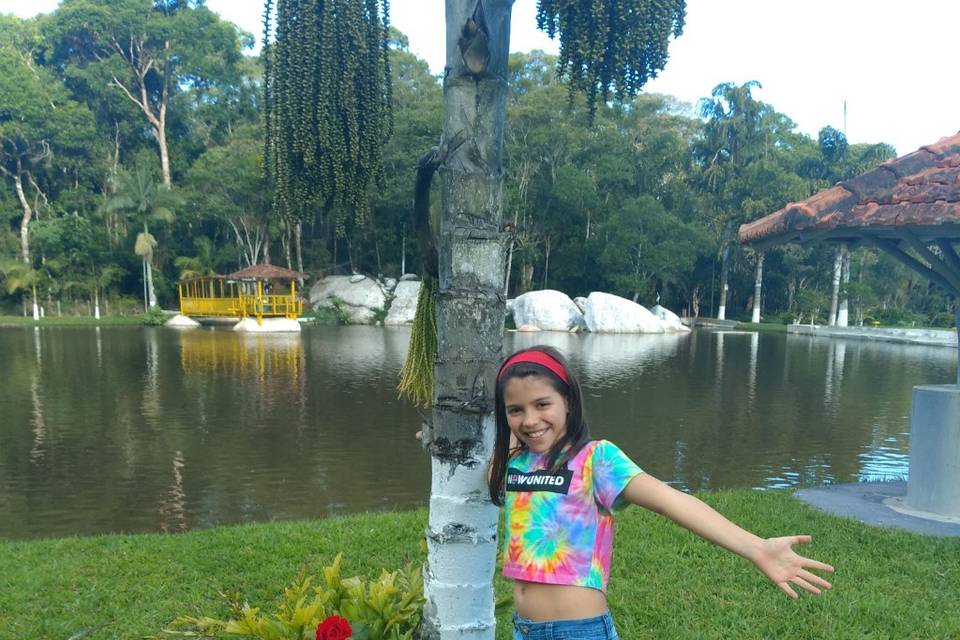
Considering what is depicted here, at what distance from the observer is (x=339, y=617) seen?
2836 mm

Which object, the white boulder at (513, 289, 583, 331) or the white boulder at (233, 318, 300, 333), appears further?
the white boulder at (513, 289, 583, 331)

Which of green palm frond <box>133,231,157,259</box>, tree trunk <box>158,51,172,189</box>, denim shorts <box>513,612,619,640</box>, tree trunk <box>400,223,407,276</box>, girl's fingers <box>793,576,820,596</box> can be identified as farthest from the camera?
tree trunk <box>158,51,172,189</box>

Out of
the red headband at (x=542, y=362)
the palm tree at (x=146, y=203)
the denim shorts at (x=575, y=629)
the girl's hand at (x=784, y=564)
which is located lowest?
the denim shorts at (x=575, y=629)

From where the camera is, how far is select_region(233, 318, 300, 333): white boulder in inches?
1232

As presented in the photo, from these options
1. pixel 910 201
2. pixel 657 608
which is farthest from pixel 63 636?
pixel 910 201

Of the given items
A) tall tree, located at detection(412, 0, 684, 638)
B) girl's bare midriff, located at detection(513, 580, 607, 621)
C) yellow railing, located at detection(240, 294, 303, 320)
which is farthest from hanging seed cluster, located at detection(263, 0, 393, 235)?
yellow railing, located at detection(240, 294, 303, 320)

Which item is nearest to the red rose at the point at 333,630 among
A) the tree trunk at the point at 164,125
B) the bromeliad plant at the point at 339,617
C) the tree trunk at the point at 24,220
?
the bromeliad plant at the point at 339,617

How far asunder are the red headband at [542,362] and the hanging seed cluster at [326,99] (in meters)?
1.57

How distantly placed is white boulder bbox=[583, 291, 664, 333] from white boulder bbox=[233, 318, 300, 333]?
1466 centimetres

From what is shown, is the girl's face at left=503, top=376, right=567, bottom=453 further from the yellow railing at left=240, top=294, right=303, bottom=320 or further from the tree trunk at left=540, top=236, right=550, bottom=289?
the tree trunk at left=540, top=236, right=550, bottom=289

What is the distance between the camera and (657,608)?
412cm

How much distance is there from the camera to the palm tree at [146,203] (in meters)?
37.8

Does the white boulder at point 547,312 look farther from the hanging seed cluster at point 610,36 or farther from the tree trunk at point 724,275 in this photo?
the hanging seed cluster at point 610,36

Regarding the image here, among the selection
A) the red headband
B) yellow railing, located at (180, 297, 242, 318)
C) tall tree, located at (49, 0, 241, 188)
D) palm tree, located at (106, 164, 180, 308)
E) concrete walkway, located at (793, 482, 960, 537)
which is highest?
tall tree, located at (49, 0, 241, 188)
